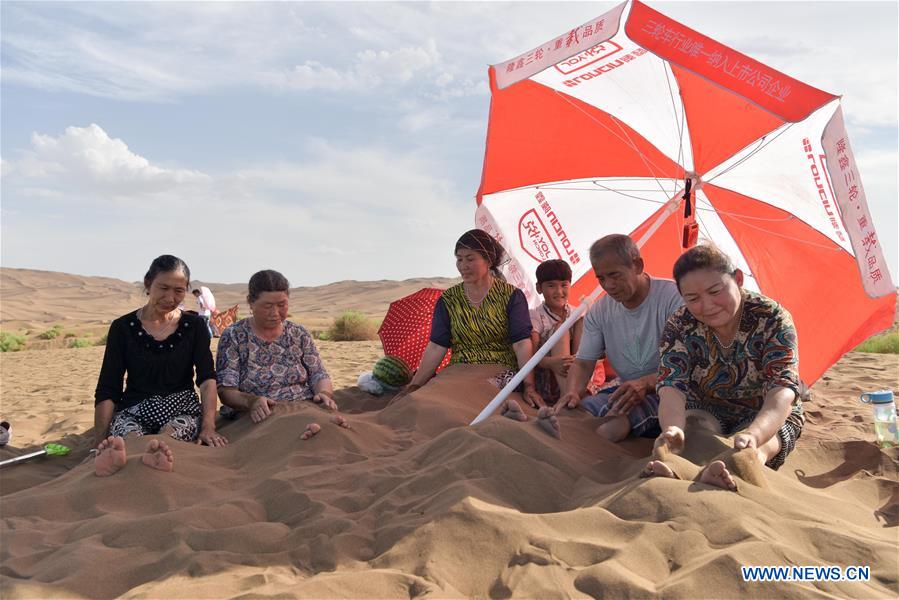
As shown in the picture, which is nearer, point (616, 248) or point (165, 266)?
point (616, 248)

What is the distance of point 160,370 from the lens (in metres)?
4.37

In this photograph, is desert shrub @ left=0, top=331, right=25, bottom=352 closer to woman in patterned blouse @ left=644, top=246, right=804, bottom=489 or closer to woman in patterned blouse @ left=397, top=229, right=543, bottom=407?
woman in patterned blouse @ left=397, top=229, right=543, bottom=407

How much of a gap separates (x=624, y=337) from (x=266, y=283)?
226 centimetres

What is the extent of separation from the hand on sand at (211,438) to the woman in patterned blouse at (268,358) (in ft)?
1.02

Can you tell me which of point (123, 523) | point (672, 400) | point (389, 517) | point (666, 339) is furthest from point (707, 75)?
point (123, 523)

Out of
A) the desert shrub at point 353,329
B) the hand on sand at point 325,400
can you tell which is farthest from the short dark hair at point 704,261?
the desert shrub at point 353,329

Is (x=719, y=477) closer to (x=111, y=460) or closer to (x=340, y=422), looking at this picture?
(x=340, y=422)

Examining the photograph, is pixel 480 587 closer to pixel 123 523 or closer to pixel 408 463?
pixel 408 463

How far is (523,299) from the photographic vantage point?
4832mm

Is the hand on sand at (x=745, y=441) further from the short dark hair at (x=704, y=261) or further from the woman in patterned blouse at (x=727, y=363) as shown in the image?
the short dark hair at (x=704, y=261)

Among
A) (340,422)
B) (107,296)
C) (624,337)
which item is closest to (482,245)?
(624,337)

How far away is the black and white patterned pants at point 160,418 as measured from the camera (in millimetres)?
4203

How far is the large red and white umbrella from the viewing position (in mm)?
3646

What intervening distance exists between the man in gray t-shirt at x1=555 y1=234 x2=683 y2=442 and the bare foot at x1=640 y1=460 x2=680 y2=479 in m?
1.06
